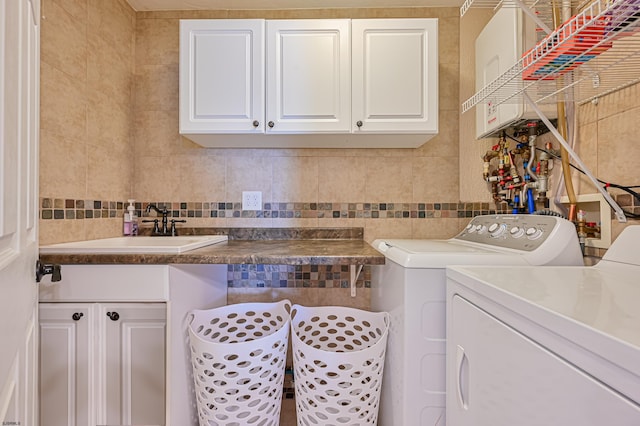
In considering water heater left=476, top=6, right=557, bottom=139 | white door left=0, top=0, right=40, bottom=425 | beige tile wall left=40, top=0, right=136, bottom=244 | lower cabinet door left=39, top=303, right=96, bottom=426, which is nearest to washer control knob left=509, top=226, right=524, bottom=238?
water heater left=476, top=6, right=557, bottom=139

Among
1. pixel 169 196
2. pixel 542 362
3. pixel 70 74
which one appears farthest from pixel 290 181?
pixel 542 362

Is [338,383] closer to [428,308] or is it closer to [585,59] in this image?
[428,308]

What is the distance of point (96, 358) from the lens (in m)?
1.19

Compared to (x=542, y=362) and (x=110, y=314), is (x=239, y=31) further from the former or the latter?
(x=542, y=362)

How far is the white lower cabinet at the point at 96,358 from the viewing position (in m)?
1.19

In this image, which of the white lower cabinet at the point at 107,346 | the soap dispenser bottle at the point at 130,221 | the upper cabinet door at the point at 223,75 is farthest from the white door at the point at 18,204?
the soap dispenser bottle at the point at 130,221

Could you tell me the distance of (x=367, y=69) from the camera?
165 centimetres

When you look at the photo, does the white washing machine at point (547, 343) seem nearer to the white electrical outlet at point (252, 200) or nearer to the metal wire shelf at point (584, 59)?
the metal wire shelf at point (584, 59)

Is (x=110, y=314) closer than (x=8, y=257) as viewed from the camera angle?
No

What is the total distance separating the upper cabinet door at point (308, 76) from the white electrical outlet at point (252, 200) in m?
0.49

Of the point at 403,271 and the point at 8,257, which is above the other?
the point at 8,257

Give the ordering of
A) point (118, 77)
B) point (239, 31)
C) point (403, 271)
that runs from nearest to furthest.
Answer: point (403, 271)
point (239, 31)
point (118, 77)

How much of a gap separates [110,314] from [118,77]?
144 centimetres

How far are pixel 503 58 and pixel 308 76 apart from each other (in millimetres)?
943
